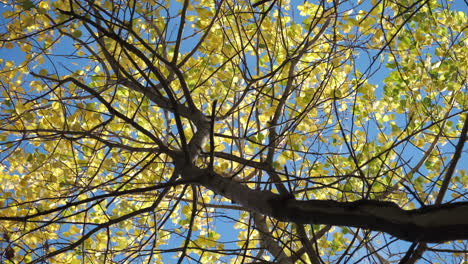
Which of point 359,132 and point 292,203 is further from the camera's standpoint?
point 359,132

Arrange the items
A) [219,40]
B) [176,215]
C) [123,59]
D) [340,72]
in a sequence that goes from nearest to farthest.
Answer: [123,59] < [219,40] < [340,72] < [176,215]

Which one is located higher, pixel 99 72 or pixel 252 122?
pixel 99 72

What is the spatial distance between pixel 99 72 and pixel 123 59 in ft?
2.37

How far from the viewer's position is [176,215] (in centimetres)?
448

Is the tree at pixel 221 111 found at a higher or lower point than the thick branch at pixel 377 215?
higher

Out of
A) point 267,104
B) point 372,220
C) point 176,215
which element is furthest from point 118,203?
point 372,220

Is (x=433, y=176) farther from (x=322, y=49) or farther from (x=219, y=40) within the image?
(x=219, y=40)

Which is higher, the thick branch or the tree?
the tree

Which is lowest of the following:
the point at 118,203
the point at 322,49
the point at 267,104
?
the point at 118,203

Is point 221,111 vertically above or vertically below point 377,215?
above

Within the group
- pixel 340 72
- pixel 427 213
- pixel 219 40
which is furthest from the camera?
pixel 340 72

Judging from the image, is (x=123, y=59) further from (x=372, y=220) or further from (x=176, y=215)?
(x=372, y=220)

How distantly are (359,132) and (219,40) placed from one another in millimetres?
1683

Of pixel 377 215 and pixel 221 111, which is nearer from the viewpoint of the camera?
pixel 377 215
